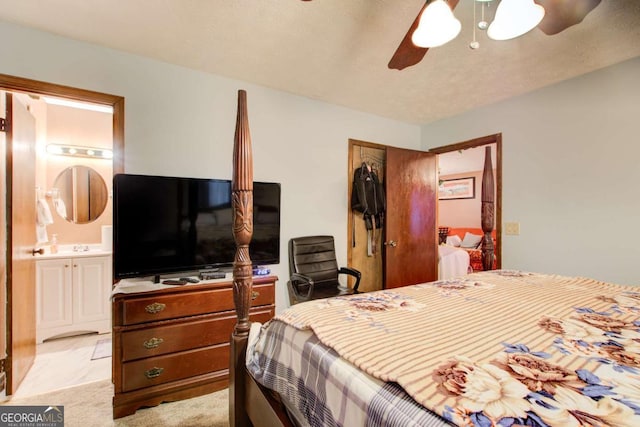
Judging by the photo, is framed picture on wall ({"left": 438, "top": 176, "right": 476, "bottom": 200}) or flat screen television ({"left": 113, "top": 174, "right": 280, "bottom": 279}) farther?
framed picture on wall ({"left": 438, "top": 176, "right": 476, "bottom": 200})

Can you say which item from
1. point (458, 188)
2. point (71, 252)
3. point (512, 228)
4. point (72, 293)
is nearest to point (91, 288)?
point (72, 293)

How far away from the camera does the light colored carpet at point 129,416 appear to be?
1.69 metres

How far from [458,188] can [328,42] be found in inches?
247

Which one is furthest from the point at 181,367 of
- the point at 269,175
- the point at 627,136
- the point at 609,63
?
the point at 609,63

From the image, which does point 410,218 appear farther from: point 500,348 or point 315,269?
point 500,348

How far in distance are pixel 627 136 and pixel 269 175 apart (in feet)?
9.55

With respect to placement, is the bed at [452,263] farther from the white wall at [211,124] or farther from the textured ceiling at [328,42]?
the textured ceiling at [328,42]

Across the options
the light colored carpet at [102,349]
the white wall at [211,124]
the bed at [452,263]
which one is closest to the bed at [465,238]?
the bed at [452,263]

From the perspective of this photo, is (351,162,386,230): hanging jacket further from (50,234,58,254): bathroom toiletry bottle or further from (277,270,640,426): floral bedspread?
(50,234,58,254): bathroom toiletry bottle

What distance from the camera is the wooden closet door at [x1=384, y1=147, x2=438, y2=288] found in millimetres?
3230

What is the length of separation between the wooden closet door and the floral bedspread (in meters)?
1.75

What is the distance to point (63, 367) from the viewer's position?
90.7 inches

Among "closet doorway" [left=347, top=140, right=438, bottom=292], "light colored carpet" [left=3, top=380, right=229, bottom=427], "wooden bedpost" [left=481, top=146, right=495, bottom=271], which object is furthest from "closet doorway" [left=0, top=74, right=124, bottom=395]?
"wooden bedpost" [left=481, top=146, right=495, bottom=271]

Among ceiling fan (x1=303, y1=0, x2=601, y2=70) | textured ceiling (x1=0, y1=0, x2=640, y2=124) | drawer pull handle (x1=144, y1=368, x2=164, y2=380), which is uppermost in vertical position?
textured ceiling (x1=0, y1=0, x2=640, y2=124)
